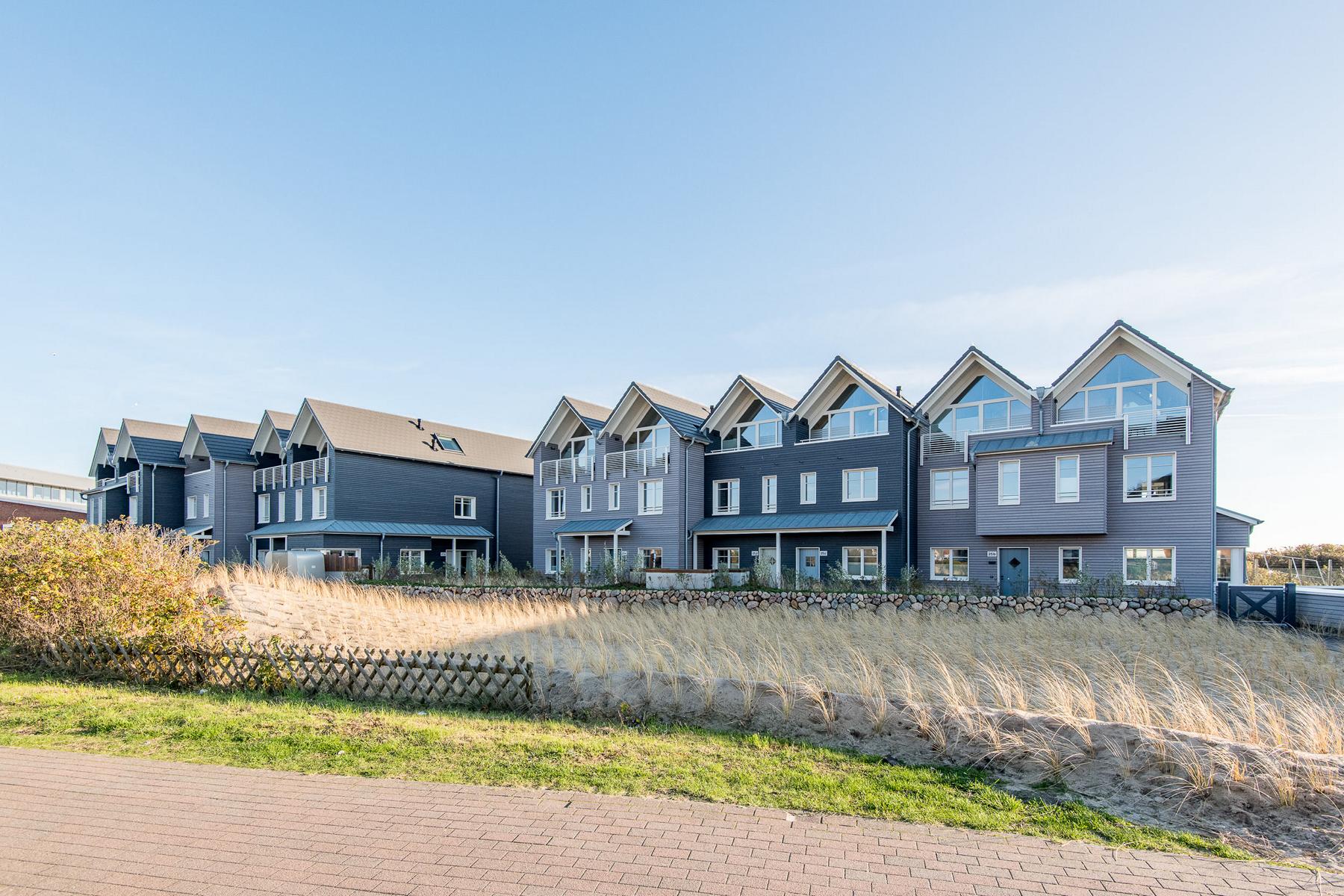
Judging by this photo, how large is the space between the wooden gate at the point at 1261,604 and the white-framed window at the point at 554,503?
25721mm

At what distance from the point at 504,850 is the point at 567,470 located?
102ft

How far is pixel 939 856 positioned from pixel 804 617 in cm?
1496

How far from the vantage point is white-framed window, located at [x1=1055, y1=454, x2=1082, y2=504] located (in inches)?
929

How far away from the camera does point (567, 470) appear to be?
117 feet

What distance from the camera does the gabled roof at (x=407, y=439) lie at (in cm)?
3809

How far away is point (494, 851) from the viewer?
496cm

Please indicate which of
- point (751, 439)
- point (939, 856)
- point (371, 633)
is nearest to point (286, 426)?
point (751, 439)

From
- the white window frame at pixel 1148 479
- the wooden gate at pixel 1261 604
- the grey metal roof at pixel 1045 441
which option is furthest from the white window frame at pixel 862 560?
the wooden gate at pixel 1261 604

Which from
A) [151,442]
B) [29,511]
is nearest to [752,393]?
[151,442]

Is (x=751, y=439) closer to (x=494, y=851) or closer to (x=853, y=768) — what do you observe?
(x=853, y=768)

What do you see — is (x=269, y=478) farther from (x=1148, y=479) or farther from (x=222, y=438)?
(x=1148, y=479)

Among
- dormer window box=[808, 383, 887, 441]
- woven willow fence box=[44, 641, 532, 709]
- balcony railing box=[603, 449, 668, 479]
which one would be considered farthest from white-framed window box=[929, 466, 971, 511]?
woven willow fence box=[44, 641, 532, 709]

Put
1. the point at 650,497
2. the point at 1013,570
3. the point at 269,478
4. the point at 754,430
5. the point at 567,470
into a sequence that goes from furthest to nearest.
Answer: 1. the point at 269,478
2. the point at 567,470
3. the point at 650,497
4. the point at 754,430
5. the point at 1013,570

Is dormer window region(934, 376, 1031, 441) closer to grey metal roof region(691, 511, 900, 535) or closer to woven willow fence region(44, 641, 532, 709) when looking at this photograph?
grey metal roof region(691, 511, 900, 535)
